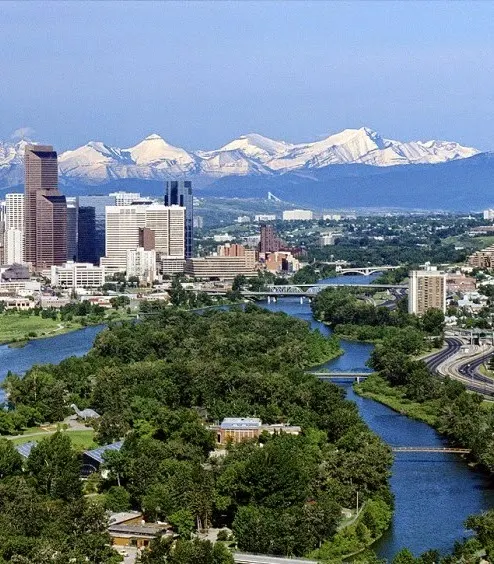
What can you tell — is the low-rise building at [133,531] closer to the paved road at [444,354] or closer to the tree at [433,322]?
the paved road at [444,354]

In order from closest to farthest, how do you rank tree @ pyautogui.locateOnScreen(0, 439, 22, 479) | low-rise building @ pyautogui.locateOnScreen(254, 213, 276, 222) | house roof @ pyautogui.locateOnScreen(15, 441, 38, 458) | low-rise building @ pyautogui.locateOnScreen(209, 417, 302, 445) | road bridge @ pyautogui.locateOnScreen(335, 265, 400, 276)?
1. tree @ pyautogui.locateOnScreen(0, 439, 22, 479)
2. house roof @ pyautogui.locateOnScreen(15, 441, 38, 458)
3. low-rise building @ pyautogui.locateOnScreen(209, 417, 302, 445)
4. road bridge @ pyautogui.locateOnScreen(335, 265, 400, 276)
5. low-rise building @ pyautogui.locateOnScreen(254, 213, 276, 222)

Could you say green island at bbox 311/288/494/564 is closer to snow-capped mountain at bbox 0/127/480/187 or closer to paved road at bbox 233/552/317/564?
paved road at bbox 233/552/317/564

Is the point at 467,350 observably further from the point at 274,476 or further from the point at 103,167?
the point at 103,167

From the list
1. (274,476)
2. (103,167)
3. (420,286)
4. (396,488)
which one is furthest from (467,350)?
(103,167)

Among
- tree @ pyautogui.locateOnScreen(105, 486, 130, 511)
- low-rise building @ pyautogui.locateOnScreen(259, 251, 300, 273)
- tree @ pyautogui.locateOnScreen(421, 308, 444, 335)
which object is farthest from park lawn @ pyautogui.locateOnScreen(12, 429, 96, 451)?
low-rise building @ pyautogui.locateOnScreen(259, 251, 300, 273)

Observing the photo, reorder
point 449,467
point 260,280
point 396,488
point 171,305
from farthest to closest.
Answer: point 260,280
point 171,305
point 449,467
point 396,488

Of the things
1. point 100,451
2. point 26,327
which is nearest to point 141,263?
point 26,327

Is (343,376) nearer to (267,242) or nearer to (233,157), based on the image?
(267,242)
